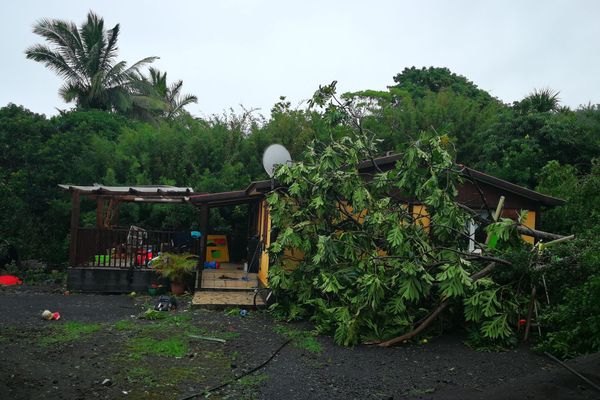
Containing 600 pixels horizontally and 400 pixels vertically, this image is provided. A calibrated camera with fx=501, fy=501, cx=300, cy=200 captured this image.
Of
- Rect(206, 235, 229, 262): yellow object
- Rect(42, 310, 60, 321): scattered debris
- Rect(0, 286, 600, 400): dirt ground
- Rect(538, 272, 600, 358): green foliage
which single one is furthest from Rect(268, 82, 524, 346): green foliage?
Rect(206, 235, 229, 262): yellow object

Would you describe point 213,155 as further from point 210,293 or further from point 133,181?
A: point 210,293

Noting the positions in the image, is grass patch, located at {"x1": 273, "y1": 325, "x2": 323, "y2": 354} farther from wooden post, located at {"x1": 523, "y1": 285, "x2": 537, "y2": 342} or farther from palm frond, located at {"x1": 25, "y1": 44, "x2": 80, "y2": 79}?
palm frond, located at {"x1": 25, "y1": 44, "x2": 80, "y2": 79}

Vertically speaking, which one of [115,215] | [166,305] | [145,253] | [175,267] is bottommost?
[166,305]

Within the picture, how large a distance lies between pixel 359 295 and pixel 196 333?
269cm

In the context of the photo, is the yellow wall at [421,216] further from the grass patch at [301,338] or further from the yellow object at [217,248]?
the yellow object at [217,248]

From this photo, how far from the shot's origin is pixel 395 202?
8.95 m

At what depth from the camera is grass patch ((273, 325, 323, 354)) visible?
7.30 meters

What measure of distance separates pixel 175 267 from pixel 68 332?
153 inches

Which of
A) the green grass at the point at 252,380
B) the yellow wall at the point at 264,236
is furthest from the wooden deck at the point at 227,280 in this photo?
the green grass at the point at 252,380

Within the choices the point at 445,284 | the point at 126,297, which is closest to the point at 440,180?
the point at 445,284

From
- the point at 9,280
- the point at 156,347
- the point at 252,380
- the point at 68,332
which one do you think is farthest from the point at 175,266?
the point at 252,380

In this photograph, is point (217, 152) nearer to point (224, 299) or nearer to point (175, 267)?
point (175, 267)

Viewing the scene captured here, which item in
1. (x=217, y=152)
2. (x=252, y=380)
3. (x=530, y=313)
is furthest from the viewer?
(x=217, y=152)

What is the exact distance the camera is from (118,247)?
12.4 metres
